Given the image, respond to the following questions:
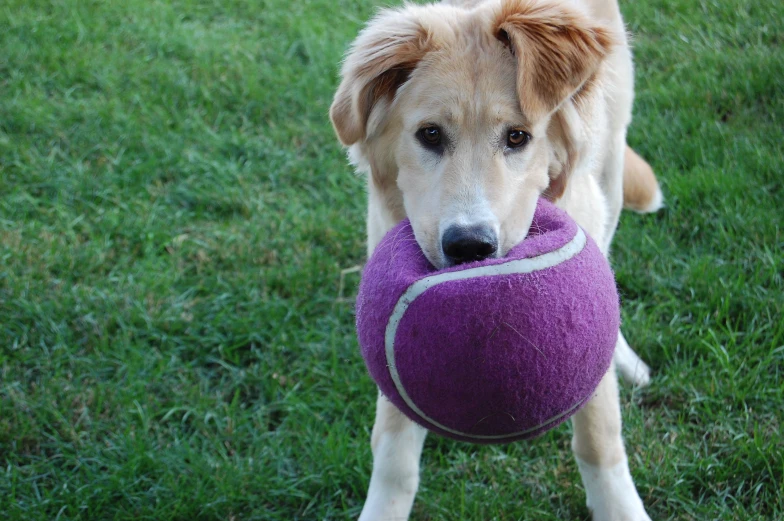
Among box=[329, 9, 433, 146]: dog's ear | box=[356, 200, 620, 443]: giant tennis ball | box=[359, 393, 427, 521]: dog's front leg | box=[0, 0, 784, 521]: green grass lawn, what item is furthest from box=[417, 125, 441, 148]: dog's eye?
box=[0, 0, 784, 521]: green grass lawn

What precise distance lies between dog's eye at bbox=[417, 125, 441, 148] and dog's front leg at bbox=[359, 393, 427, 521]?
2.88ft

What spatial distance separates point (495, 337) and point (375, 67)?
1.08 m

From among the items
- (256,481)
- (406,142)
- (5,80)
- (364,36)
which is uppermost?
(364,36)

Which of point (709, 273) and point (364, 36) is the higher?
point (364, 36)

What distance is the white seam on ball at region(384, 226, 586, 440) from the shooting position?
6.81 feet

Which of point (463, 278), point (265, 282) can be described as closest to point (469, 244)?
point (463, 278)

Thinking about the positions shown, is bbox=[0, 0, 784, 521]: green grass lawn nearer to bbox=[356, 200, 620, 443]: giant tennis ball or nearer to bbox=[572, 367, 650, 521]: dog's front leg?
bbox=[572, 367, 650, 521]: dog's front leg

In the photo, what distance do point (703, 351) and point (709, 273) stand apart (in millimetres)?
447

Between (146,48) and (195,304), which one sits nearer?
(195,304)

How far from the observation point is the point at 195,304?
382 cm

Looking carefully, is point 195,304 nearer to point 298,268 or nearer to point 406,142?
point 298,268

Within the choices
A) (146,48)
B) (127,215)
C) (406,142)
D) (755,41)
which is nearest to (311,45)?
(146,48)

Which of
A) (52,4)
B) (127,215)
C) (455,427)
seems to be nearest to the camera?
(455,427)

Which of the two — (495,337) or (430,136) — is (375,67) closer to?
(430,136)
